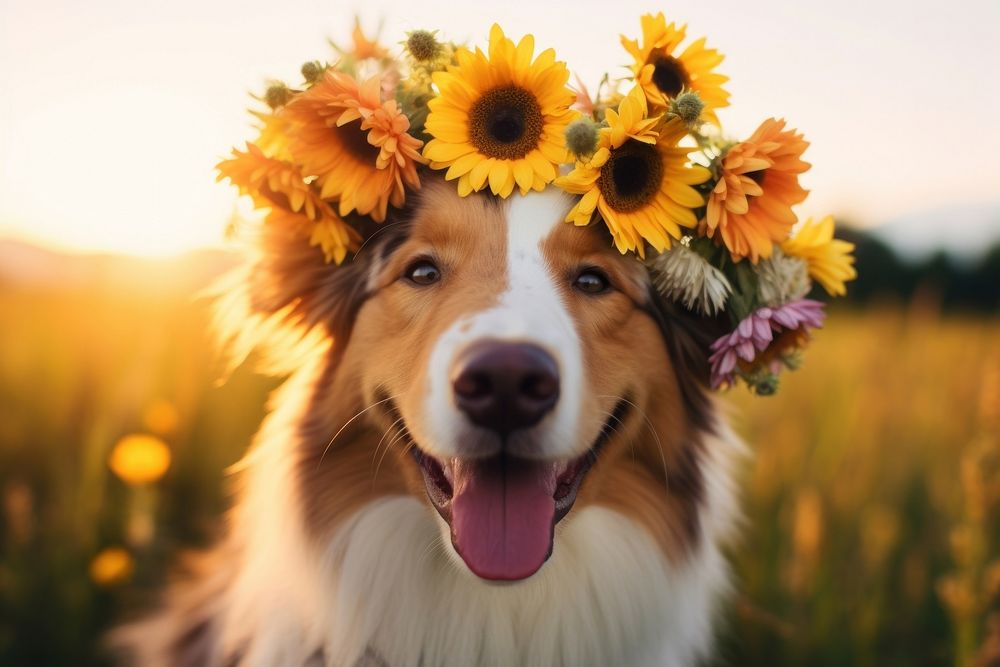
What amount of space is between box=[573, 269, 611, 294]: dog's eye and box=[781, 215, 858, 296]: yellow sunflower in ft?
1.94

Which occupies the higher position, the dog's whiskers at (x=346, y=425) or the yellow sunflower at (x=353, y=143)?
the yellow sunflower at (x=353, y=143)

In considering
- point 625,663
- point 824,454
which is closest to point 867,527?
point 824,454

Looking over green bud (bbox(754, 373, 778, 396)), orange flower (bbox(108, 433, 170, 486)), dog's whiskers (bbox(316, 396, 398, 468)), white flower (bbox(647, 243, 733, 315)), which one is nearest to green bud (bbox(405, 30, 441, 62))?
white flower (bbox(647, 243, 733, 315))

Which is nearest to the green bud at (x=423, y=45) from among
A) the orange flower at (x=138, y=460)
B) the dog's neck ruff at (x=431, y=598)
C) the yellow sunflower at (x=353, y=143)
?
the yellow sunflower at (x=353, y=143)

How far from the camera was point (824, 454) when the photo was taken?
4863 mm

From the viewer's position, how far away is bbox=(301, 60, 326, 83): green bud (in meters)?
2.32

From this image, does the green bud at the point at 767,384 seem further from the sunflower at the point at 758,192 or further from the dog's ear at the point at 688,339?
the sunflower at the point at 758,192

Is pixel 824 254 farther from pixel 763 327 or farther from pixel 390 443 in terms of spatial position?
pixel 390 443

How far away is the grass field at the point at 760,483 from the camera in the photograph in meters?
3.68

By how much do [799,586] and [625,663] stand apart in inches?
62.3

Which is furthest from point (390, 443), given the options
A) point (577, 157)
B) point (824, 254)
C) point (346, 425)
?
point (824, 254)

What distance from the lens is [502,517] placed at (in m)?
2.19

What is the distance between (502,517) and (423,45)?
1.35 metres

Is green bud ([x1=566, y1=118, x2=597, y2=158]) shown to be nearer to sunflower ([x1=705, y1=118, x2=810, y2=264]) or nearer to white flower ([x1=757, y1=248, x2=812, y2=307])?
sunflower ([x1=705, y1=118, x2=810, y2=264])
